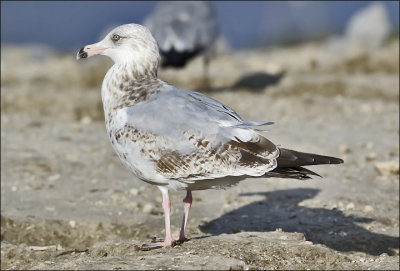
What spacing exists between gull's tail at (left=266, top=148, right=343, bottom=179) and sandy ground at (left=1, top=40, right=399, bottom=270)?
1.63 feet

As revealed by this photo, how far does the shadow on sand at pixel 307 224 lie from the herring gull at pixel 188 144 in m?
1.27

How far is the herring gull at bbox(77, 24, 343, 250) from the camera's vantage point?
4332mm

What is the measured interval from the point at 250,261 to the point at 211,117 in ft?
2.78

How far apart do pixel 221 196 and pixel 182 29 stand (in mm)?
5574

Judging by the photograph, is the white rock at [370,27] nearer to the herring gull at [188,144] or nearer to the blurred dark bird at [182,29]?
the blurred dark bird at [182,29]

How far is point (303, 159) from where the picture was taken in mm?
4332

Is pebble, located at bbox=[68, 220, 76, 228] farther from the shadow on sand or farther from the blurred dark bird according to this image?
the blurred dark bird

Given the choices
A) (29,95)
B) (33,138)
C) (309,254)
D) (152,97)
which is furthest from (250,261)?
(29,95)

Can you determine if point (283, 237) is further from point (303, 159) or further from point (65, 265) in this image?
point (65, 265)

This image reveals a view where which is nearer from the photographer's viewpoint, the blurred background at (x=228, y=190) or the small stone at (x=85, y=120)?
the blurred background at (x=228, y=190)

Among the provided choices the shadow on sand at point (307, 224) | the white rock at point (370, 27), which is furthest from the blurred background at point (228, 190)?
the white rock at point (370, 27)

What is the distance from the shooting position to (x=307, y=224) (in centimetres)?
589

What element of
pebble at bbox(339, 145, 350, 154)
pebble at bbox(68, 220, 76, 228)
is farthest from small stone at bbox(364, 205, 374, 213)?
pebble at bbox(68, 220, 76, 228)

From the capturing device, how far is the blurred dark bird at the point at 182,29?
38.3 feet
